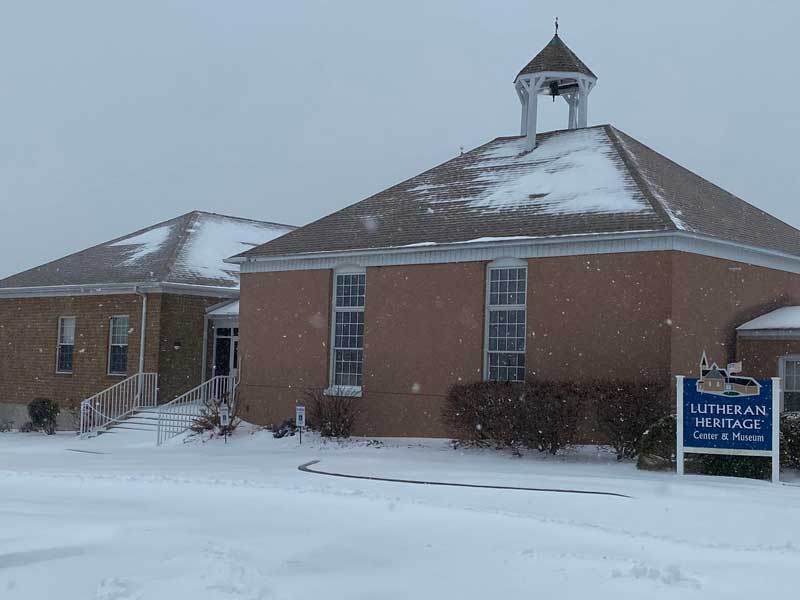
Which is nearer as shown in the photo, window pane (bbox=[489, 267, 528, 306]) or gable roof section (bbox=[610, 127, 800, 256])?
gable roof section (bbox=[610, 127, 800, 256])

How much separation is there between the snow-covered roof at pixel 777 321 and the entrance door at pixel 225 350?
14.0m

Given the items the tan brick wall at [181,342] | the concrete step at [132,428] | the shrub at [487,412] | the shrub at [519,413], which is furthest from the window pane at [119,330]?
the shrub at [519,413]

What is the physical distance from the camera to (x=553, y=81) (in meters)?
24.0

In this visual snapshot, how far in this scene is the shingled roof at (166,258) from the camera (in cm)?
2800

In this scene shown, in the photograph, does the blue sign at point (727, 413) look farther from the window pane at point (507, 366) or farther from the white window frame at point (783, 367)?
the window pane at point (507, 366)

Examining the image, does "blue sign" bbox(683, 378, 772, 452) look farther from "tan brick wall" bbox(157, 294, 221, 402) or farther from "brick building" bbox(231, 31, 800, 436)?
"tan brick wall" bbox(157, 294, 221, 402)

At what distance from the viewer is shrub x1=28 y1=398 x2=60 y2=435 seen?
27172 millimetres

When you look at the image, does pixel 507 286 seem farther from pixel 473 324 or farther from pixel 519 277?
pixel 473 324

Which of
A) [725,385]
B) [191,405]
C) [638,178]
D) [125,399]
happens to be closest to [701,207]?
[638,178]

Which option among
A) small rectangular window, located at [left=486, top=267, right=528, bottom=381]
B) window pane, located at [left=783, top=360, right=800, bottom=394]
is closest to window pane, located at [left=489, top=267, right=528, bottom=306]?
small rectangular window, located at [left=486, top=267, right=528, bottom=381]

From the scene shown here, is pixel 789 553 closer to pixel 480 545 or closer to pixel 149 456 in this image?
pixel 480 545

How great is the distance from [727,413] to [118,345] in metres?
17.9

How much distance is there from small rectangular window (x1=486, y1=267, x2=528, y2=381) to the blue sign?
4768mm

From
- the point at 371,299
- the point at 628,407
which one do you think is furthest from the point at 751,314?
the point at 371,299
